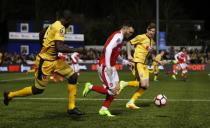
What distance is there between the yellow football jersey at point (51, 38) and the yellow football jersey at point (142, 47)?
12.9 ft

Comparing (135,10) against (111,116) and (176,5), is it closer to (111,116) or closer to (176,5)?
(176,5)

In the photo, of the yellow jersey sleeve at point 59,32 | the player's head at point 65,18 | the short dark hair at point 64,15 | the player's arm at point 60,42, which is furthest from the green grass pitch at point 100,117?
the short dark hair at point 64,15

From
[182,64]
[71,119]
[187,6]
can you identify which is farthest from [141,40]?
[187,6]

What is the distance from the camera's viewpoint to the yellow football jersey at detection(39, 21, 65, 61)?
11.6m

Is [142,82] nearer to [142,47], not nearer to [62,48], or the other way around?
[142,47]

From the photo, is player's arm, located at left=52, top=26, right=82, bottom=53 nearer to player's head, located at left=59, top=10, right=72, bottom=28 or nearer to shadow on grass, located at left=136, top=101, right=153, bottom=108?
player's head, located at left=59, top=10, right=72, bottom=28

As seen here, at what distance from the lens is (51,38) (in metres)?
11.8

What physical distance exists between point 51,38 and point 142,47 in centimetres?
438

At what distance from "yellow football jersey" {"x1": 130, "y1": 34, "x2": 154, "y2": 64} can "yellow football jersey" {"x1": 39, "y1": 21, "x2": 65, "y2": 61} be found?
12.9ft

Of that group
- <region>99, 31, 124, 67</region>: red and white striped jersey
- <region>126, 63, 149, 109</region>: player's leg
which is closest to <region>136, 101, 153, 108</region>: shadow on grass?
<region>126, 63, 149, 109</region>: player's leg

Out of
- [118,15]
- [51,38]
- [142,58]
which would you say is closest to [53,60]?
[51,38]

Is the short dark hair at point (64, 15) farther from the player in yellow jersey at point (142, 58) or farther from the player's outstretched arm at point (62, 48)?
the player in yellow jersey at point (142, 58)

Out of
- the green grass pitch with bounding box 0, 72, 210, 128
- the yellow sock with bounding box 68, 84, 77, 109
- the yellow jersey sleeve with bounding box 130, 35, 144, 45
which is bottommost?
the green grass pitch with bounding box 0, 72, 210, 128

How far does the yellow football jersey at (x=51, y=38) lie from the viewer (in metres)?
11.6
